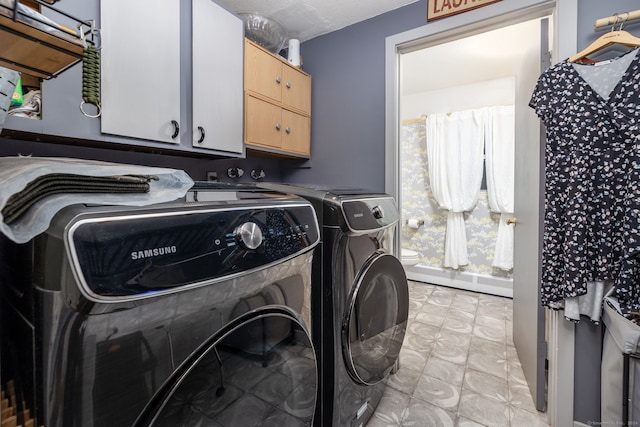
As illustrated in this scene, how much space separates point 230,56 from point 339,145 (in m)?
0.94

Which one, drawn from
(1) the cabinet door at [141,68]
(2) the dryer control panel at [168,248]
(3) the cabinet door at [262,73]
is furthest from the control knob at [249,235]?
(3) the cabinet door at [262,73]

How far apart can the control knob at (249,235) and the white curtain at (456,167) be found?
10.6ft

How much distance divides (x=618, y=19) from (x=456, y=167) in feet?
7.16

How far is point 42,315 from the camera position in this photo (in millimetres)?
448

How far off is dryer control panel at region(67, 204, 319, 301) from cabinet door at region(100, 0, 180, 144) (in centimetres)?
99

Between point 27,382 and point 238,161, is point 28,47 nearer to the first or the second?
point 27,382

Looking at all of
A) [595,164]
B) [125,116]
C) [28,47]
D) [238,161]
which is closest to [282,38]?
[238,161]

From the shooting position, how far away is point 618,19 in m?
1.28

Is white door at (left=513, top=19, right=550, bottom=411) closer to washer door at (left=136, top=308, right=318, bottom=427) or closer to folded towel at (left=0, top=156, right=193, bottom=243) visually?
washer door at (left=136, top=308, right=318, bottom=427)

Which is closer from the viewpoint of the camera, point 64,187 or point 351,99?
point 64,187

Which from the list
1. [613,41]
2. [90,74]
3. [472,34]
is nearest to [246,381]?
[90,74]

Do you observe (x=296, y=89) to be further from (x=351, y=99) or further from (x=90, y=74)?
(x=90, y=74)

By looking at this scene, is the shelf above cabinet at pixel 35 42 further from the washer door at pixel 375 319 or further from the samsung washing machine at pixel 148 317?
the washer door at pixel 375 319

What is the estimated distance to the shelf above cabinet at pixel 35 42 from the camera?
0.57 meters
